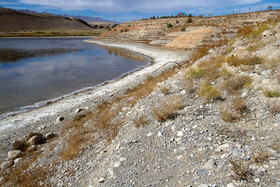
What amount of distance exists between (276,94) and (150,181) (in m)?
4.55

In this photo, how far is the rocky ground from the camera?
3.70m

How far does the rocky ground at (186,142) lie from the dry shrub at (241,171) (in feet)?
0.05

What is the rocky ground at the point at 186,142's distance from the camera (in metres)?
3.70

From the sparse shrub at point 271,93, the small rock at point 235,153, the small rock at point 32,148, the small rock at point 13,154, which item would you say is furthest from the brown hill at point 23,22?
the small rock at point 235,153

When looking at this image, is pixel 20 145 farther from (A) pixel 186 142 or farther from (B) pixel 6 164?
(A) pixel 186 142

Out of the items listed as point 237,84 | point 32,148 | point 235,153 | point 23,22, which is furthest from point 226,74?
point 23,22

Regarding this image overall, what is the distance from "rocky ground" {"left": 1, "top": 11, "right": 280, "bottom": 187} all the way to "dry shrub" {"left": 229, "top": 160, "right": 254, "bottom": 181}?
16 mm

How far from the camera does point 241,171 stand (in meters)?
3.36

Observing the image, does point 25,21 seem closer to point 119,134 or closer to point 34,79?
point 34,79

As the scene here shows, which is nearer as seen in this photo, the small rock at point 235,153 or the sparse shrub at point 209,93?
the small rock at point 235,153

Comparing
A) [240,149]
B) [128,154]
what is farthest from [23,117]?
[240,149]

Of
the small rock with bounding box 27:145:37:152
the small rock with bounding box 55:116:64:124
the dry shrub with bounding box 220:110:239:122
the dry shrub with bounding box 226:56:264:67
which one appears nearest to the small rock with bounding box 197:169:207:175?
the dry shrub with bounding box 220:110:239:122

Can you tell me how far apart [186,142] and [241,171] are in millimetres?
1643

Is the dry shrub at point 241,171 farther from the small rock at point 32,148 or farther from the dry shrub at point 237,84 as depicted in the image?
the small rock at point 32,148
